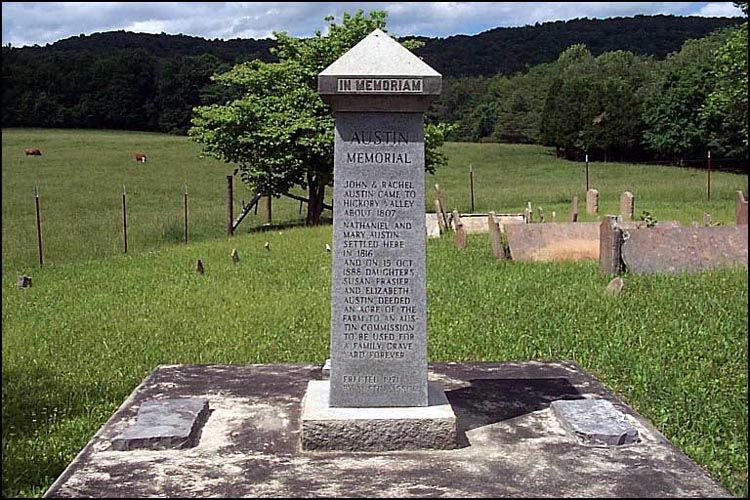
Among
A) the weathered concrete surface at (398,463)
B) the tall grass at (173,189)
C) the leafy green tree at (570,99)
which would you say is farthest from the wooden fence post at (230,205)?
the leafy green tree at (570,99)

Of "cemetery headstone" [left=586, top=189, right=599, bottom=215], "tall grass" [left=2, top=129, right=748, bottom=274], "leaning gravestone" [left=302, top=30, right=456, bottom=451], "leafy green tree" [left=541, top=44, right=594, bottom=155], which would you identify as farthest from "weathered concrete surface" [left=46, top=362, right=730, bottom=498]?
"leafy green tree" [left=541, top=44, right=594, bottom=155]

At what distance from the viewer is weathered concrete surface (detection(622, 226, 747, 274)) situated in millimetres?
12167

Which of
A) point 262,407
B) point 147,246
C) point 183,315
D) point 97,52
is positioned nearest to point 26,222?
point 147,246

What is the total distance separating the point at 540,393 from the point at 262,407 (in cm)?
193

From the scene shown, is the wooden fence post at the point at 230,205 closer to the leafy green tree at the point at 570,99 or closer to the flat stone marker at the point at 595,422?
the flat stone marker at the point at 595,422

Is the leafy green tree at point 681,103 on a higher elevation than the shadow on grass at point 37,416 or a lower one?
higher

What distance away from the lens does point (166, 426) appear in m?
5.27

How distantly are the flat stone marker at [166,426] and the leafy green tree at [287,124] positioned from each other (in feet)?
56.9

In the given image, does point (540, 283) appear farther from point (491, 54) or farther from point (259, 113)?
point (491, 54)

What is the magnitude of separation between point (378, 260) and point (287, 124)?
18260mm

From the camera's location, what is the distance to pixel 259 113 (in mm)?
23469

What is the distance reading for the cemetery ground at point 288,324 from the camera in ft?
21.4

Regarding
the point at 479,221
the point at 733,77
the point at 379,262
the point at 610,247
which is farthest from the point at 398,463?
the point at 733,77

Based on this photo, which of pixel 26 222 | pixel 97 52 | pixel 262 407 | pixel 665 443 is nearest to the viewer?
pixel 665 443
